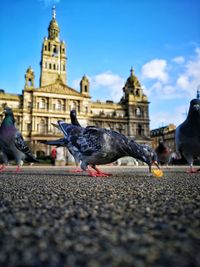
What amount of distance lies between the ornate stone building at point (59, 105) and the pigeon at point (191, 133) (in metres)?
31.1

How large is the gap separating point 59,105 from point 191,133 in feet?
122

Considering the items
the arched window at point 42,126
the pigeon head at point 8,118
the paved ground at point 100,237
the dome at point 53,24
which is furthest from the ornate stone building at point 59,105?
the paved ground at point 100,237

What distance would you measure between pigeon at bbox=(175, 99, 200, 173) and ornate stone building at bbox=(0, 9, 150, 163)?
31142 mm

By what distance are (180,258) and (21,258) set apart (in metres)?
0.42

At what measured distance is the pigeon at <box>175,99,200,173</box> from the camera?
471 centimetres

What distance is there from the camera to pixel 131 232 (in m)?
0.84

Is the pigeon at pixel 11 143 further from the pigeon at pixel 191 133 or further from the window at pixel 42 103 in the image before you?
the window at pixel 42 103

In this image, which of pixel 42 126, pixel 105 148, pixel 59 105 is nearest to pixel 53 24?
pixel 59 105

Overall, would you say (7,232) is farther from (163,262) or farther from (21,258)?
(163,262)

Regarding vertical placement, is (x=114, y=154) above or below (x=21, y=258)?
above

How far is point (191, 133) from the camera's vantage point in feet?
15.6

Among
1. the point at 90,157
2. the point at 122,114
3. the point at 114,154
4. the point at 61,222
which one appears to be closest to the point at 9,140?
the point at 90,157

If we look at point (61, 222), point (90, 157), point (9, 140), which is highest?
point (9, 140)

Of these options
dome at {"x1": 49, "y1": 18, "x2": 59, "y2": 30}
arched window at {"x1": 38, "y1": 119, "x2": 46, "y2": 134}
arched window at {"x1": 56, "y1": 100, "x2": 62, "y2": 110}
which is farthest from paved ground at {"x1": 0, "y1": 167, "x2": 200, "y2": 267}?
dome at {"x1": 49, "y1": 18, "x2": 59, "y2": 30}
